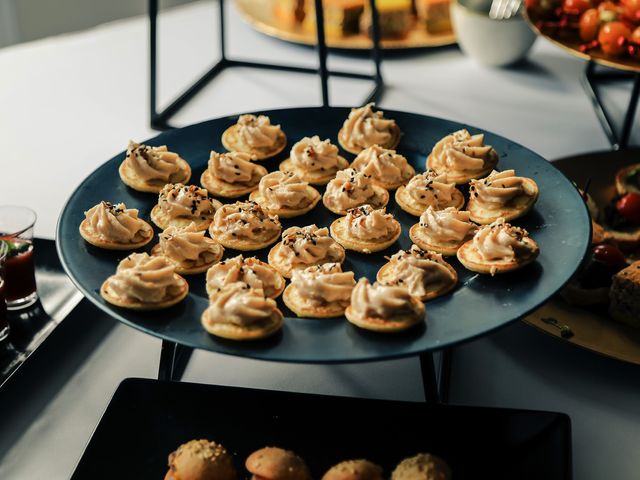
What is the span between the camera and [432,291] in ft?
6.03

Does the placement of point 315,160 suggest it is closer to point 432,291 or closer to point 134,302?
point 432,291

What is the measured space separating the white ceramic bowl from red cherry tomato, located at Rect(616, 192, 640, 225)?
1.33 m

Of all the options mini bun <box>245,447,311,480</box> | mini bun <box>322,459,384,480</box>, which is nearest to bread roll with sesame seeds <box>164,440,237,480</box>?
mini bun <box>245,447,311,480</box>

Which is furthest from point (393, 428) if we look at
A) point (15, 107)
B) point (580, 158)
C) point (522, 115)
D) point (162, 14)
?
point (162, 14)

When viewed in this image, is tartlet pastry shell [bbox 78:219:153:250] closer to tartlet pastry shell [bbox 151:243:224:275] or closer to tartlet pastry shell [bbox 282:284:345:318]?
tartlet pastry shell [bbox 151:243:224:275]

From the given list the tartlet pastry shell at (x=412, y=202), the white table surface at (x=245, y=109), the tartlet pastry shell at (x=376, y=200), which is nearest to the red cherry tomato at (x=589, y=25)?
the white table surface at (x=245, y=109)

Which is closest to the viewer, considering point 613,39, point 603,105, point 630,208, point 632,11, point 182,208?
point 182,208

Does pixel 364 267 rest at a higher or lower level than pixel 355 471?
higher

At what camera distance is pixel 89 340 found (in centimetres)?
232

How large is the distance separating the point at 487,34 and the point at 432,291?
87.3 inches

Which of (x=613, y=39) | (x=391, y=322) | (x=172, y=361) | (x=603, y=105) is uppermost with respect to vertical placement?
(x=613, y=39)

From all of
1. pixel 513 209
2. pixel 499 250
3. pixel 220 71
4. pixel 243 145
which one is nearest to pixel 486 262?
pixel 499 250

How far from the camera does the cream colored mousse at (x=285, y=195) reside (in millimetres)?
2240

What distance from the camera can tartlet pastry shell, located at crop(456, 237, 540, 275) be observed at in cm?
185
